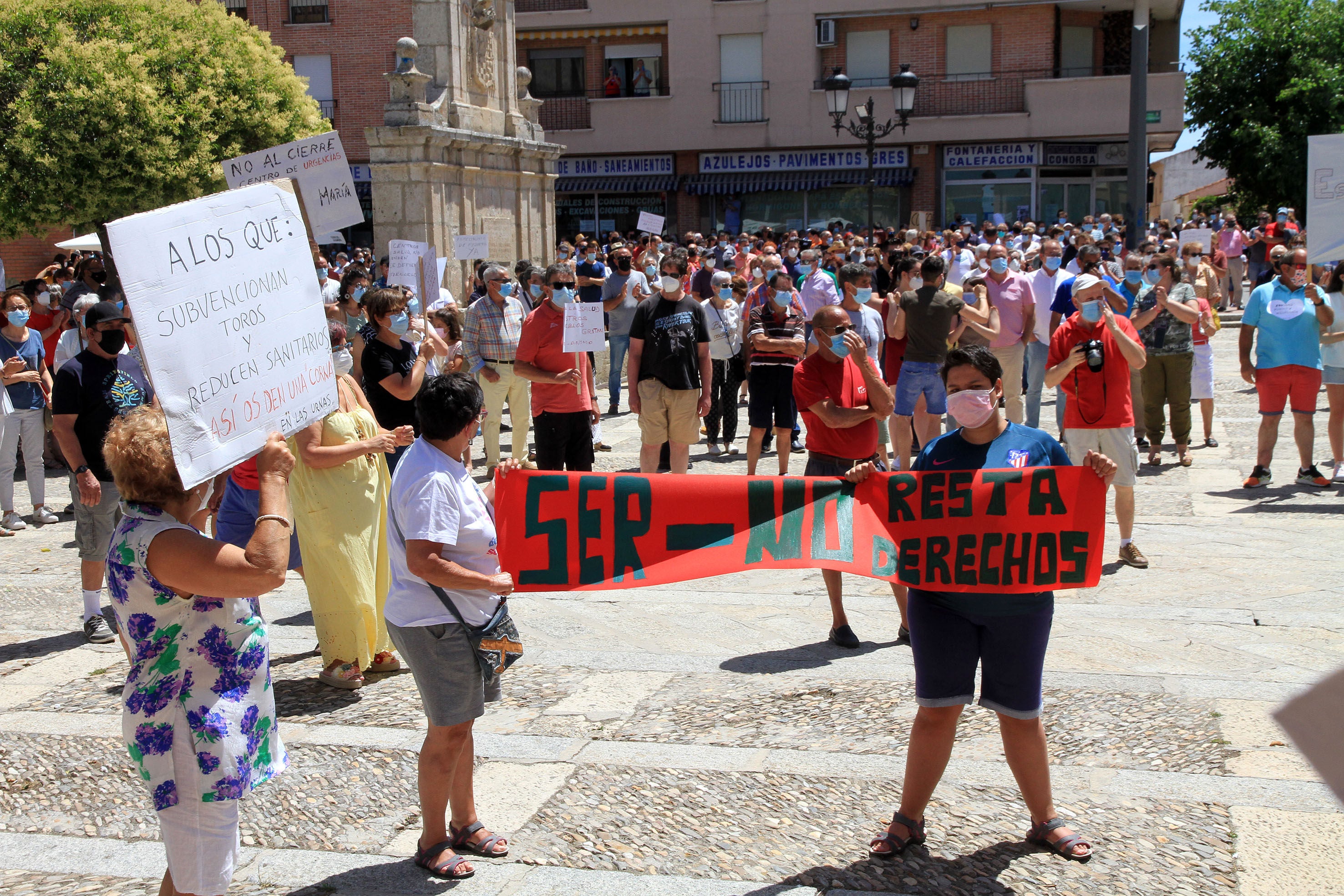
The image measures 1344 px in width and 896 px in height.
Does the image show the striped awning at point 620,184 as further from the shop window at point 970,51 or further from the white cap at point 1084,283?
the white cap at point 1084,283

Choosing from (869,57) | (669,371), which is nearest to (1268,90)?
(869,57)

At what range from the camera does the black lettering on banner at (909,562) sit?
444 centimetres

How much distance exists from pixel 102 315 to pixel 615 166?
110 feet

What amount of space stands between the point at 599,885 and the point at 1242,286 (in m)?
29.3

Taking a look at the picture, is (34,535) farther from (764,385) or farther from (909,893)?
(909,893)

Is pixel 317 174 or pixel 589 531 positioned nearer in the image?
pixel 589 531

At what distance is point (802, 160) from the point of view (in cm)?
3778

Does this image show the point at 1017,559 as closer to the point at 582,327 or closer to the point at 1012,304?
the point at 582,327

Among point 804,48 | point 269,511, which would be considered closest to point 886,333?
point 269,511

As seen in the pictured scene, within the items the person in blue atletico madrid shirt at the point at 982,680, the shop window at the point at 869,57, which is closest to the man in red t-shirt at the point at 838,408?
the person in blue atletico madrid shirt at the point at 982,680

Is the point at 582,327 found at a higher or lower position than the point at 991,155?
lower

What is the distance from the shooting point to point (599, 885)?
4.10 metres

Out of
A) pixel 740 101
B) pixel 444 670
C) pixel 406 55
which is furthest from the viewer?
pixel 740 101

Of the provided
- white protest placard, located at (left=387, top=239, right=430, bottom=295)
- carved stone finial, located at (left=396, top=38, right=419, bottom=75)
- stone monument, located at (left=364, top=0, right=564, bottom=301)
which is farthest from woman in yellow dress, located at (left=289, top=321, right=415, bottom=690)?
carved stone finial, located at (left=396, top=38, right=419, bottom=75)
